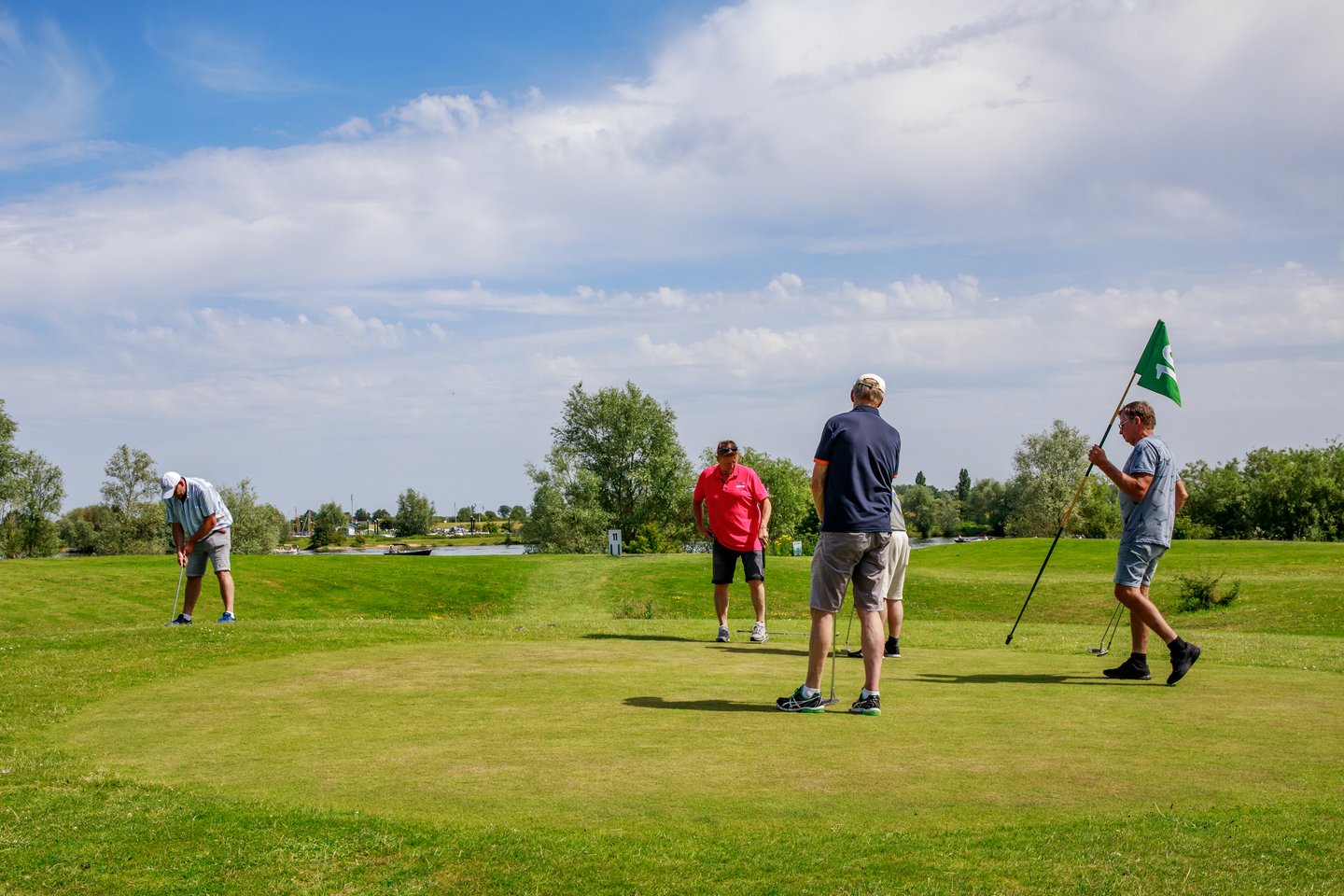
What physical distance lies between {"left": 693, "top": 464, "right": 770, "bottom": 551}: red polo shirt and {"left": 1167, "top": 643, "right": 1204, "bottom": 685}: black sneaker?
510 cm

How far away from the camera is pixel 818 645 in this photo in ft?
27.1

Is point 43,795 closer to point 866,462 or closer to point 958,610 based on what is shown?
point 866,462

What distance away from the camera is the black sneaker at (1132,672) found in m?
9.79

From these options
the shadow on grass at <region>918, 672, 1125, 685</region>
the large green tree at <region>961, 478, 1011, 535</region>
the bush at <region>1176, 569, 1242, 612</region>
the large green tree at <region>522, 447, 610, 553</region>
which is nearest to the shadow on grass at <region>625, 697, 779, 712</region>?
the shadow on grass at <region>918, 672, 1125, 685</region>

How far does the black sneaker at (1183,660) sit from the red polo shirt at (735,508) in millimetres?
5104

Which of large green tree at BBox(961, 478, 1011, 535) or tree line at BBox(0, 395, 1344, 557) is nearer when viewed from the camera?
tree line at BBox(0, 395, 1344, 557)

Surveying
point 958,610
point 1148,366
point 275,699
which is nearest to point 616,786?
point 275,699

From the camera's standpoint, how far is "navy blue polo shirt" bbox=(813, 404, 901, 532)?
819 centimetres

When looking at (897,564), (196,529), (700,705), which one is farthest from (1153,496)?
(196,529)

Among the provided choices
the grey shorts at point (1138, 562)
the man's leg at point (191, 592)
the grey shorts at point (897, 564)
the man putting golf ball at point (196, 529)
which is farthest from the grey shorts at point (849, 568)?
the man's leg at point (191, 592)

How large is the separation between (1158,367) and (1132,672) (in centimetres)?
335

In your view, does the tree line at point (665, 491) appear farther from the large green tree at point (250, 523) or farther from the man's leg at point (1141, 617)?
the man's leg at point (1141, 617)

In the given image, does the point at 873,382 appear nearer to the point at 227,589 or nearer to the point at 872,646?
the point at 872,646

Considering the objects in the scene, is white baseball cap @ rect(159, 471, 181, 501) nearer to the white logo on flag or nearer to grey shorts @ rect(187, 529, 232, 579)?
grey shorts @ rect(187, 529, 232, 579)
